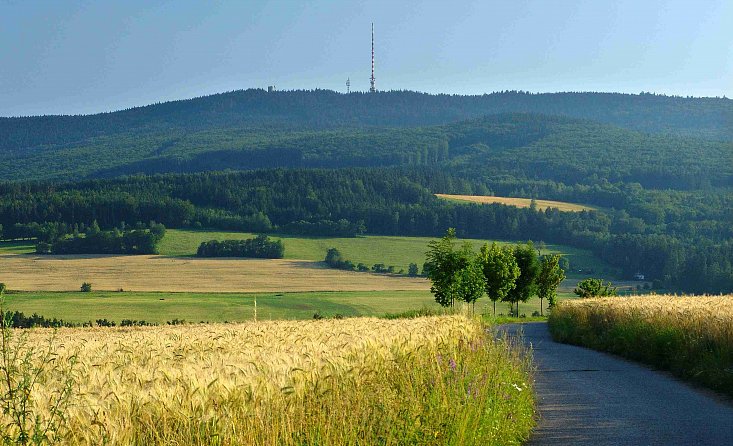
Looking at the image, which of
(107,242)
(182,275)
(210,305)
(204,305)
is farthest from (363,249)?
(204,305)

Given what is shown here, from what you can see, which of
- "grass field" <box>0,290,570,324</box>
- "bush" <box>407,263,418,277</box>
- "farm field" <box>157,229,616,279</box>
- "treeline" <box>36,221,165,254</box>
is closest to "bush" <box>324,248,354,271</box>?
"farm field" <box>157,229,616,279</box>

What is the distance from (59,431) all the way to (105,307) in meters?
88.8

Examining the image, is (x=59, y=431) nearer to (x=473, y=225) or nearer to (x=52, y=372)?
(x=52, y=372)

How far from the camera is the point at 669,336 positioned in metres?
20.0

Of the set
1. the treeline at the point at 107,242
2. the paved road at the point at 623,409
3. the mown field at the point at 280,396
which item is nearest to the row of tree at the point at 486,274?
the paved road at the point at 623,409

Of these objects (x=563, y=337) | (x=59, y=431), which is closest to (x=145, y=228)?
(x=563, y=337)

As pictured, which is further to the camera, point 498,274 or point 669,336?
point 498,274

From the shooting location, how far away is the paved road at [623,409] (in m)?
11.3

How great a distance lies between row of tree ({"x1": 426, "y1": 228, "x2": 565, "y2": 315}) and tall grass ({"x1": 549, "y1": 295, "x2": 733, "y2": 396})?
35.1 m

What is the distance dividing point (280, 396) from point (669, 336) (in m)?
14.5

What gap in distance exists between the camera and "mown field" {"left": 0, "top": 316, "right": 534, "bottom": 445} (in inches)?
261

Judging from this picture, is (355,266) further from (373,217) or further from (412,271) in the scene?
(373,217)

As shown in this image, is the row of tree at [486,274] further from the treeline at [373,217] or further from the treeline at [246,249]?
the treeline at [246,249]

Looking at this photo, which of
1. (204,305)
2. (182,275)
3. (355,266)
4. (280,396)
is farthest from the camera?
(355,266)
